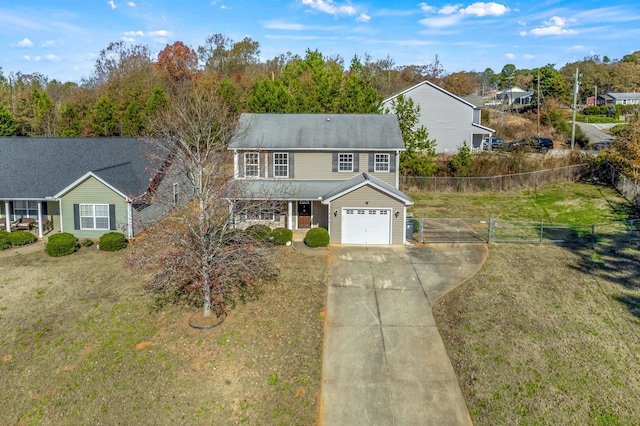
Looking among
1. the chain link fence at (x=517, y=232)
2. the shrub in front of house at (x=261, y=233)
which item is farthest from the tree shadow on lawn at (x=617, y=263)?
the shrub in front of house at (x=261, y=233)

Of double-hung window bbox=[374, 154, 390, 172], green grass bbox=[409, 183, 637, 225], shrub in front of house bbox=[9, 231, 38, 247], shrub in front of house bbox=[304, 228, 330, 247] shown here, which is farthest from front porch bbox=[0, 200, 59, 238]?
green grass bbox=[409, 183, 637, 225]

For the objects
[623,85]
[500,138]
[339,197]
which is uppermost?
[623,85]

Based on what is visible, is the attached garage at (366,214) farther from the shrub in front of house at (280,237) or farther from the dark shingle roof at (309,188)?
the shrub in front of house at (280,237)

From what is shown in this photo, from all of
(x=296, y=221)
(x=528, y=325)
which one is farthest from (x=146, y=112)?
(x=528, y=325)

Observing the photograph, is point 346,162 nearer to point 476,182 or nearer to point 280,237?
point 280,237

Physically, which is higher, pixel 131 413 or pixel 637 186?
pixel 637 186

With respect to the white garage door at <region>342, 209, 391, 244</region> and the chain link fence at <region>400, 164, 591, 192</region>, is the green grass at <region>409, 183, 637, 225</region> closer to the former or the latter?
the chain link fence at <region>400, 164, 591, 192</region>

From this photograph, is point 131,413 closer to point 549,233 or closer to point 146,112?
point 549,233
